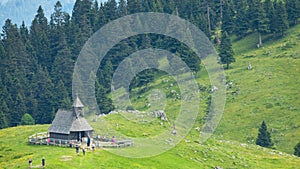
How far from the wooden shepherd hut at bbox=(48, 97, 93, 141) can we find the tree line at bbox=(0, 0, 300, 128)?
41005 millimetres

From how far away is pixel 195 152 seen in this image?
262ft

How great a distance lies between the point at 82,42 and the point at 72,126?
7917 cm

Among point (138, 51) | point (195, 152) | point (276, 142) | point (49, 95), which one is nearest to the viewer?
point (195, 152)

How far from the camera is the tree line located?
132 metres

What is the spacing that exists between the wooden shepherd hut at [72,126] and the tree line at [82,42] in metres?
41.0

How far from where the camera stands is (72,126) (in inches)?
3110

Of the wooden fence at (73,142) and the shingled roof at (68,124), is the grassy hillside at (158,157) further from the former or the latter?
the shingled roof at (68,124)

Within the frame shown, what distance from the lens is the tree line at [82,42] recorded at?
132 metres

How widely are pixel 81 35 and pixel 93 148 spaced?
8838 centimetres

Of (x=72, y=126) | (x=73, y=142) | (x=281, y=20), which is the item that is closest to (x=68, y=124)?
(x=72, y=126)

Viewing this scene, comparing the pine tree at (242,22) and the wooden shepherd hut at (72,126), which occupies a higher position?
the pine tree at (242,22)

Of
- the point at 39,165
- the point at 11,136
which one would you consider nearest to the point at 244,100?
the point at 11,136

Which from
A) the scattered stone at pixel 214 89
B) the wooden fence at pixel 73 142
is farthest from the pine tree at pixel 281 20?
the wooden fence at pixel 73 142

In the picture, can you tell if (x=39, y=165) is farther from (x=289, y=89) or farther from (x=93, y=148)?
(x=289, y=89)
